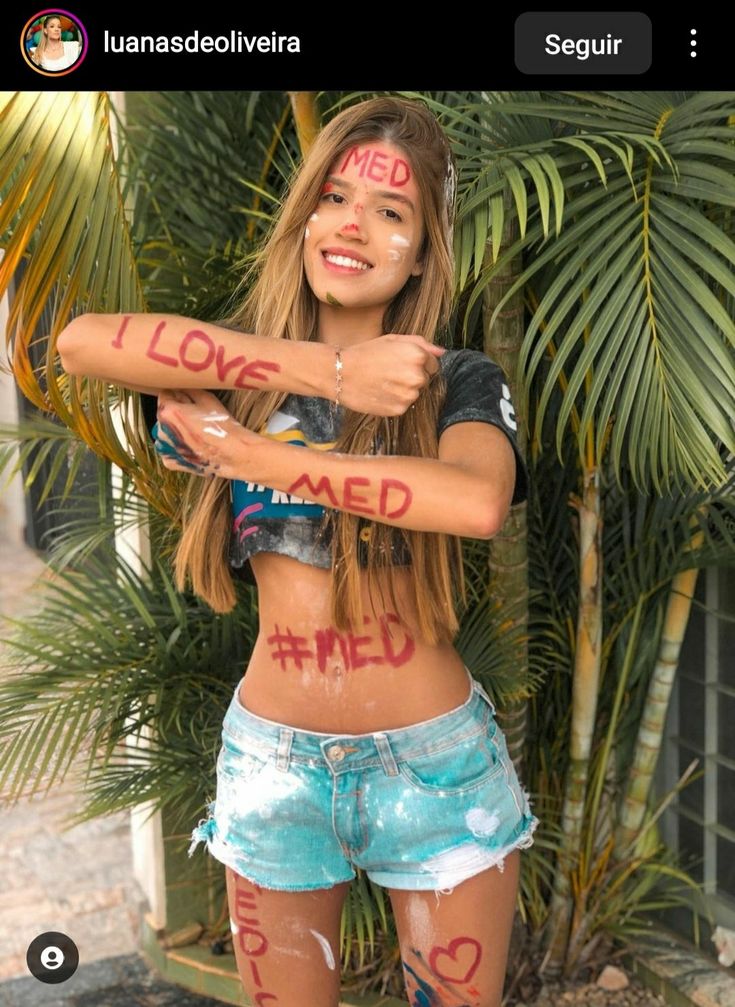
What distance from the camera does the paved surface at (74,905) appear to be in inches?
105

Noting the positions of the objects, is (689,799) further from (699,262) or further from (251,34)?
(251,34)

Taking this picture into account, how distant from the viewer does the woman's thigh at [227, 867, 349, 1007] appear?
5.00 ft

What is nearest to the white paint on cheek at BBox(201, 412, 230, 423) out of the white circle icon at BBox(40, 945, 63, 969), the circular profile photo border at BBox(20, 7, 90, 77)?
the circular profile photo border at BBox(20, 7, 90, 77)

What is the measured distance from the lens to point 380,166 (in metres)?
1.44

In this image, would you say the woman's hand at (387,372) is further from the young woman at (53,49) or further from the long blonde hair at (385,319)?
the young woman at (53,49)

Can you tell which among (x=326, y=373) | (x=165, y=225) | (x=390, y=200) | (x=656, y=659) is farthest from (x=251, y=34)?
(x=656, y=659)

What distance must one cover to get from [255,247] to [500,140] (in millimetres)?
553

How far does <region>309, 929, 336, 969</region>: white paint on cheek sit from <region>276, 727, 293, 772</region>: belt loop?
0.23 metres

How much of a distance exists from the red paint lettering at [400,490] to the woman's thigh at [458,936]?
1.61 ft

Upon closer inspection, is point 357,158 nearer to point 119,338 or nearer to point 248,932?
point 119,338

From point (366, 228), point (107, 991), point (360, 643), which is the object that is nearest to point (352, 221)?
point (366, 228)

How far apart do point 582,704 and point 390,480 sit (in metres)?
1.29

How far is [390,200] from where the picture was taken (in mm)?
1441

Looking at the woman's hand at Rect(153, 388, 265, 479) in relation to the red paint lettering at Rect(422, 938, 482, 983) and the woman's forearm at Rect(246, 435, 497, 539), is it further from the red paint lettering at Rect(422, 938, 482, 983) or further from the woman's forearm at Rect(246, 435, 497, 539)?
the red paint lettering at Rect(422, 938, 482, 983)
